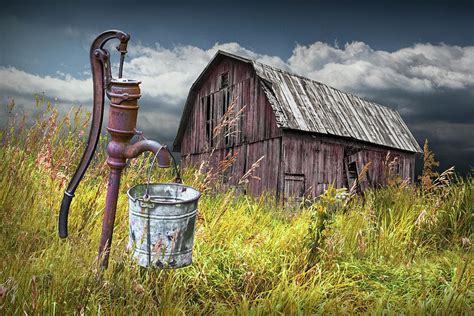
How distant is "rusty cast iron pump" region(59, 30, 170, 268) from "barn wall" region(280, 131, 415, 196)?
8580 millimetres

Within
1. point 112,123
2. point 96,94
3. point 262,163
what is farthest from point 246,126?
point 112,123

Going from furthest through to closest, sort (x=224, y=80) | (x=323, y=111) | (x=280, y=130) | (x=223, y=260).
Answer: (x=224, y=80)
(x=323, y=111)
(x=280, y=130)
(x=223, y=260)

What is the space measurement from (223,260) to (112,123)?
60.2 inches

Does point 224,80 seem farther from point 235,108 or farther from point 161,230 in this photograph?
point 161,230

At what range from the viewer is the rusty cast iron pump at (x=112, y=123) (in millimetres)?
3041

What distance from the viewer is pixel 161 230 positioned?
2756 millimetres

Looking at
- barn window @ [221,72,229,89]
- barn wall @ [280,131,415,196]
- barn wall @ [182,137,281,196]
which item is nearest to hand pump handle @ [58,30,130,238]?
A: barn wall @ [182,137,281,196]

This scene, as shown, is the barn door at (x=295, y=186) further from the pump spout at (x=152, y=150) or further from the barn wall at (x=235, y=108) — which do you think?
the pump spout at (x=152, y=150)

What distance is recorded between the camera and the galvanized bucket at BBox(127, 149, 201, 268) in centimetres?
274

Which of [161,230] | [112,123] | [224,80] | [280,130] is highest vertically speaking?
[224,80]

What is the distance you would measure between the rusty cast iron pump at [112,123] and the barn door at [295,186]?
30.7 ft

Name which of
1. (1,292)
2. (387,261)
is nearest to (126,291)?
(1,292)

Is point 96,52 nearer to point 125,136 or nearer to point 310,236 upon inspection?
point 125,136

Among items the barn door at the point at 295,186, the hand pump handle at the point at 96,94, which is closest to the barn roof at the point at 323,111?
the barn door at the point at 295,186
